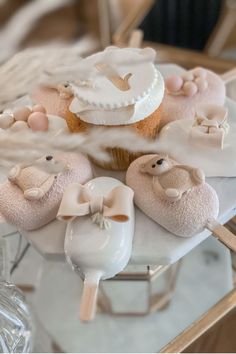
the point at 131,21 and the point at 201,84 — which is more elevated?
the point at 201,84

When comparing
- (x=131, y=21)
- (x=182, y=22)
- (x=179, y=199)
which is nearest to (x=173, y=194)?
(x=179, y=199)

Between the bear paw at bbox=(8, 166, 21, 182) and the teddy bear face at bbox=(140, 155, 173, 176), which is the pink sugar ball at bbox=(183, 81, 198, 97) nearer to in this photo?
the teddy bear face at bbox=(140, 155, 173, 176)

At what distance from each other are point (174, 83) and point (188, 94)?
0.02 m

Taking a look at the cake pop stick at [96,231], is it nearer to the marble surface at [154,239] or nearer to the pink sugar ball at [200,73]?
the marble surface at [154,239]

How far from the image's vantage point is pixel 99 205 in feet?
1.62

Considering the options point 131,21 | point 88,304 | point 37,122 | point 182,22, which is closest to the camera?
point 88,304

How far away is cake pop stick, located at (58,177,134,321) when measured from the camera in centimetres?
49

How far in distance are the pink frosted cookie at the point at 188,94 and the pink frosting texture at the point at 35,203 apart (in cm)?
12

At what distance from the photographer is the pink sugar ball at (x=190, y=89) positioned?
59 centimetres

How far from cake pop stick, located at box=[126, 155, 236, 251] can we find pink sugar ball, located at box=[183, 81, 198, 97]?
0.10 meters

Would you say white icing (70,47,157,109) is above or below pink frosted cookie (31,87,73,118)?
above

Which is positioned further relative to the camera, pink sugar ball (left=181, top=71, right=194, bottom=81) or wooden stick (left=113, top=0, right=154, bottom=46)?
wooden stick (left=113, top=0, right=154, bottom=46)

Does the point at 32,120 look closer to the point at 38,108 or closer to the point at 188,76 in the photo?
the point at 38,108

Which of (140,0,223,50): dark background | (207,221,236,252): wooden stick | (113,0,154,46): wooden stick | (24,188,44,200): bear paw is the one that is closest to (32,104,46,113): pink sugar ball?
(24,188,44,200): bear paw
